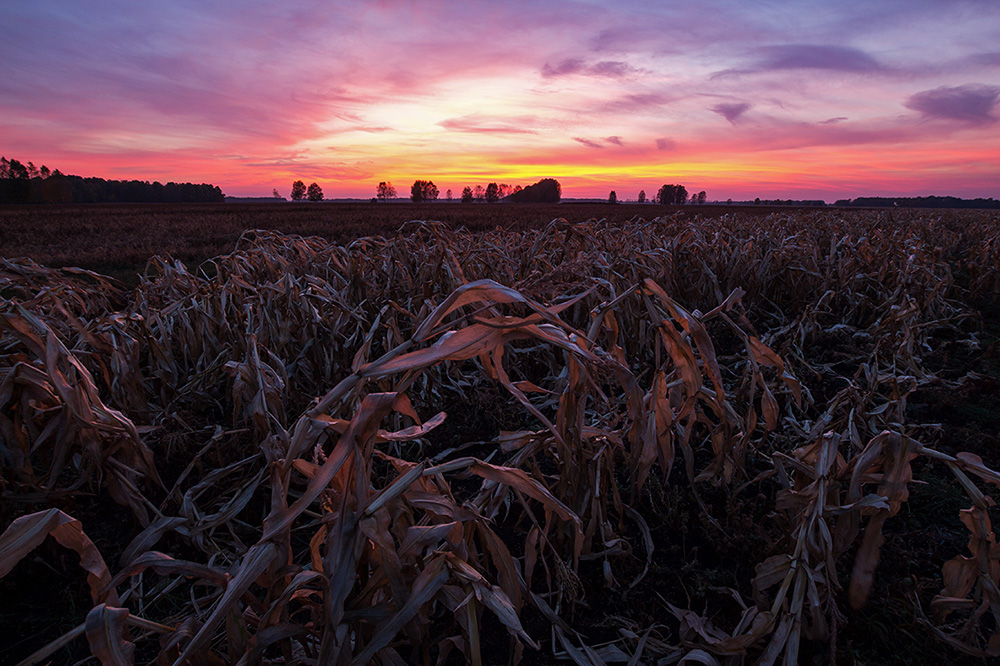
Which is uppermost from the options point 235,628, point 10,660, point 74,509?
point 235,628

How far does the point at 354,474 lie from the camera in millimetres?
1009

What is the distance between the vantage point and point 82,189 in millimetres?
81750

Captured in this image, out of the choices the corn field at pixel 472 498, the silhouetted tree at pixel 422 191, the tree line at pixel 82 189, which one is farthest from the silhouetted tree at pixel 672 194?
the corn field at pixel 472 498

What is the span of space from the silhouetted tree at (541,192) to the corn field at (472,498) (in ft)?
330

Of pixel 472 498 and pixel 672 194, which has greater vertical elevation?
pixel 672 194

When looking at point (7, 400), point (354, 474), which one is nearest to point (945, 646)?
point (354, 474)

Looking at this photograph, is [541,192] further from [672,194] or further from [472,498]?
[472,498]

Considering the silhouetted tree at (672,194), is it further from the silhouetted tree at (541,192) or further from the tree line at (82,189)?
the tree line at (82,189)

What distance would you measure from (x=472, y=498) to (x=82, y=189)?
113 meters

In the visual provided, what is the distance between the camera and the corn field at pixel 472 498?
40.5 inches

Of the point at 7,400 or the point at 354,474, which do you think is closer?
the point at 354,474

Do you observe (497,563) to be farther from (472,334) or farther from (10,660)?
(10,660)

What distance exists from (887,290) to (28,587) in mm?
6215

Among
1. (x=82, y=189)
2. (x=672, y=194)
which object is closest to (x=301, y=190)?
(x=82, y=189)
